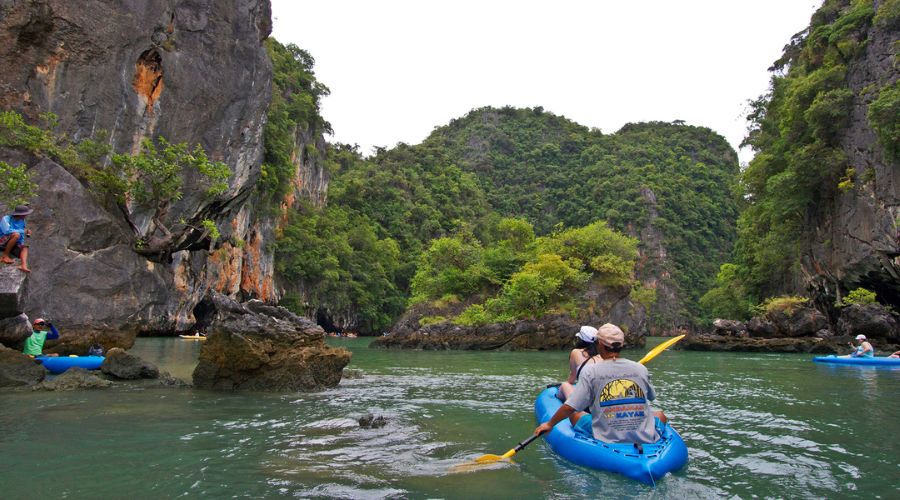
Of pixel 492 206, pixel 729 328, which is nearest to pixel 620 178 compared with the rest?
pixel 492 206

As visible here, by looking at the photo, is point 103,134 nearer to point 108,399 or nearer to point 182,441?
point 108,399

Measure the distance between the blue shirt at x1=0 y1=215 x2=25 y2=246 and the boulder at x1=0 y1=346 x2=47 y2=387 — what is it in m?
1.91

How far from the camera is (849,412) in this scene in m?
7.61

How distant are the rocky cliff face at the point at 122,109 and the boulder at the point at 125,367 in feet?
5.98

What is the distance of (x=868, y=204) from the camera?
20.9 meters

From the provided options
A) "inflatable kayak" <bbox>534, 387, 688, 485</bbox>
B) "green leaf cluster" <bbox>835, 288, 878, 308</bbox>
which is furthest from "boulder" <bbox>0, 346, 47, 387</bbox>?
"green leaf cluster" <bbox>835, 288, 878, 308</bbox>

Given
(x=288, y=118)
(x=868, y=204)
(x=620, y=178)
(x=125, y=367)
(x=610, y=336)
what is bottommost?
(x=125, y=367)

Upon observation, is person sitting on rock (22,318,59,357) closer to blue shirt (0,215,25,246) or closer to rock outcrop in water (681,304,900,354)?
blue shirt (0,215,25,246)

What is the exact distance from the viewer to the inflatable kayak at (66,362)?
9992 mm

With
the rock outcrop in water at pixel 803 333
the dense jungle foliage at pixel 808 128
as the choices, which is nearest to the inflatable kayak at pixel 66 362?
the dense jungle foliage at pixel 808 128

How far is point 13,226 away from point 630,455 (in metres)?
9.29

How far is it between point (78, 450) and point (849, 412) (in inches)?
371

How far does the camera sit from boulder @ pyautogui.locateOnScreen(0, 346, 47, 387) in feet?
27.7

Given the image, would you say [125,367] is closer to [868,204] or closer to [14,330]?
[14,330]
